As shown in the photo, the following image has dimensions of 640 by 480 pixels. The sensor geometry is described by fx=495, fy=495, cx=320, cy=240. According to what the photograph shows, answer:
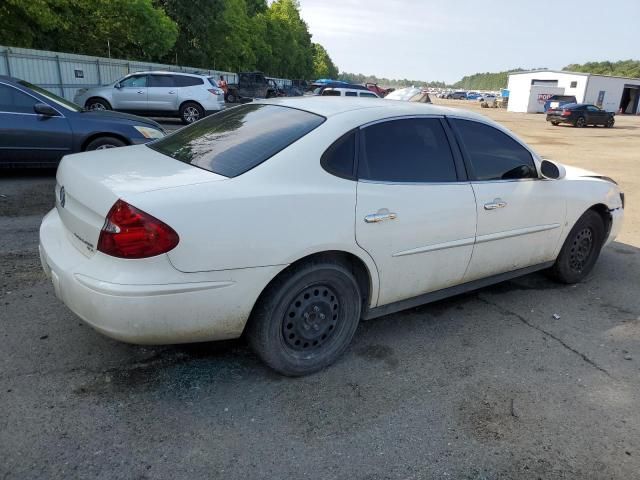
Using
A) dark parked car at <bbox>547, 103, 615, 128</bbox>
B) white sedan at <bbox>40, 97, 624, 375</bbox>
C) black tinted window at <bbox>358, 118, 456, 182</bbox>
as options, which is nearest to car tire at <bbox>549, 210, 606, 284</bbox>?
white sedan at <bbox>40, 97, 624, 375</bbox>

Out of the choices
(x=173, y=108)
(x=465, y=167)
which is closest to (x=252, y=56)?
(x=173, y=108)

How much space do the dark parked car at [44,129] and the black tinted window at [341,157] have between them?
17.3 feet

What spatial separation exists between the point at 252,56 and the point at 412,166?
4872 cm

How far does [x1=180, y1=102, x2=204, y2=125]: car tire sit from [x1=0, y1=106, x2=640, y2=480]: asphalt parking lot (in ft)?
43.3

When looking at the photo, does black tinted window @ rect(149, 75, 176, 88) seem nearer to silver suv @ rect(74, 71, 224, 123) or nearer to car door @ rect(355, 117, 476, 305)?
silver suv @ rect(74, 71, 224, 123)

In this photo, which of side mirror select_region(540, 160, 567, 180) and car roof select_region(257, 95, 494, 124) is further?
side mirror select_region(540, 160, 567, 180)

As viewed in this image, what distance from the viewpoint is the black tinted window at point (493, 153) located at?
3.66 m

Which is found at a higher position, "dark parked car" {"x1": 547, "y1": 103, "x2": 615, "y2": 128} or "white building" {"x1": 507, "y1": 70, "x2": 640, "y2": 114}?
"white building" {"x1": 507, "y1": 70, "x2": 640, "y2": 114}

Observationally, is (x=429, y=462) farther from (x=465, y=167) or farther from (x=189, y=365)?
(x=465, y=167)

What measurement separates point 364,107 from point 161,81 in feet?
47.2

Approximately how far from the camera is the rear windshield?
9.57 ft

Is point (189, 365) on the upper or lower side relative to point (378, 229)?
lower

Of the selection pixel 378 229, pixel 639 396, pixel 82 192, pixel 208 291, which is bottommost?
pixel 639 396

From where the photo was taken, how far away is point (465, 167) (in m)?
3.58
